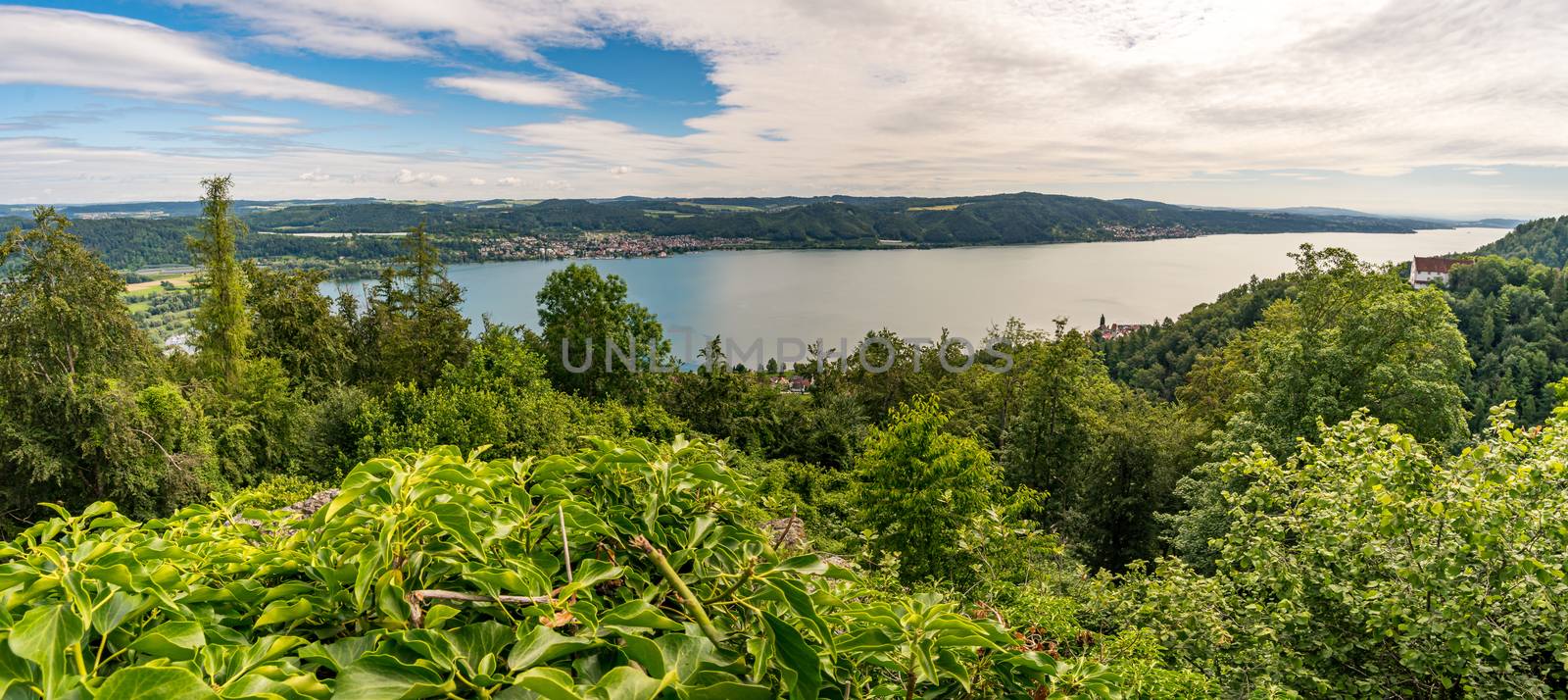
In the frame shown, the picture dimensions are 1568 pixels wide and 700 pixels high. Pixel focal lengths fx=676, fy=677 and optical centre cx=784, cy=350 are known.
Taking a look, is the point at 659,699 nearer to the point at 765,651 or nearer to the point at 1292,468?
the point at 765,651

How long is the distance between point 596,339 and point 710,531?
21.6 meters

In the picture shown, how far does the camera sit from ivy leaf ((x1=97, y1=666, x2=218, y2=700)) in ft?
2.22

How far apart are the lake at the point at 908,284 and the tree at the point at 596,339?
47.5 feet

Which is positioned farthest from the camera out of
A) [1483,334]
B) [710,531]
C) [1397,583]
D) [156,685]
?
[1483,334]

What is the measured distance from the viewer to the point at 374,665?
79cm

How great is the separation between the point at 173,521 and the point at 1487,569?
640 cm

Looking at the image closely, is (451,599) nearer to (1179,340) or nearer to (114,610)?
(114,610)

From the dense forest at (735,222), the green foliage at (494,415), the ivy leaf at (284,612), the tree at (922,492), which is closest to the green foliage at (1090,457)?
the tree at (922,492)

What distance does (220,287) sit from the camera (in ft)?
57.4

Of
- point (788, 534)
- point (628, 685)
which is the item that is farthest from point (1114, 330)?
point (628, 685)

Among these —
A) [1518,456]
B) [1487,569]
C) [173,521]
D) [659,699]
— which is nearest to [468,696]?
[659,699]

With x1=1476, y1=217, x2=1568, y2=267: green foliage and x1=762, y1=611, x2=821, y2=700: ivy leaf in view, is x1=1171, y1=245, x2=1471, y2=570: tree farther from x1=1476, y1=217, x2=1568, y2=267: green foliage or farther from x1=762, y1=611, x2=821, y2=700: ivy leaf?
x1=1476, y1=217, x2=1568, y2=267: green foliage

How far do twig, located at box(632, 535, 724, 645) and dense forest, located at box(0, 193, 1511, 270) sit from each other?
274 feet

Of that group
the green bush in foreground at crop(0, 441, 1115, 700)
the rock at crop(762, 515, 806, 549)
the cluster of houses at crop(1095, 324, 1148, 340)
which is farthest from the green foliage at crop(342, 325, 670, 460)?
the cluster of houses at crop(1095, 324, 1148, 340)
